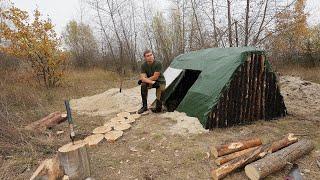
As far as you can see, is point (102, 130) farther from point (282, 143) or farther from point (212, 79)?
point (282, 143)

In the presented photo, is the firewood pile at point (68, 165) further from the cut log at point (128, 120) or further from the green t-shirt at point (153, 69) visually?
the green t-shirt at point (153, 69)

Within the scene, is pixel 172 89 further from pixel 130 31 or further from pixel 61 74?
pixel 130 31

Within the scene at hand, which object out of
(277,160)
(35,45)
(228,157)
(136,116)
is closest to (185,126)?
(136,116)

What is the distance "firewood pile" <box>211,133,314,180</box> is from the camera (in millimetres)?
3391

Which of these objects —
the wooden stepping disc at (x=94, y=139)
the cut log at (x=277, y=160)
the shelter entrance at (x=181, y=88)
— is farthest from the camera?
the shelter entrance at (x=181, y=88)

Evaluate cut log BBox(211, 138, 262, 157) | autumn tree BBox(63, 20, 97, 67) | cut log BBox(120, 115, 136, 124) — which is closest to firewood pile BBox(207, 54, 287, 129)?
cut log BBox(211, 138, 262, 157)

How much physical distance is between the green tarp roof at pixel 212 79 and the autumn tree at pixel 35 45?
6430 mm

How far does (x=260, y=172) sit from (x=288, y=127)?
2189 millimetres

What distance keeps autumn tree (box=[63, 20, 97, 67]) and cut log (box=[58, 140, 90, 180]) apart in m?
17.2

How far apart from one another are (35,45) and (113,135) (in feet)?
22.5

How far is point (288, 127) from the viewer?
17.0 feet

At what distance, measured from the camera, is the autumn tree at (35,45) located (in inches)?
401

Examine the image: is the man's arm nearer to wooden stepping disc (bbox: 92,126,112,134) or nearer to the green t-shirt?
the green t-shirt

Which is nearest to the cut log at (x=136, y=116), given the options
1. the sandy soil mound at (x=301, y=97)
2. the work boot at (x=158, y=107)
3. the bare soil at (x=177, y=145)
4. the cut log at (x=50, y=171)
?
the bare soil at (x=177, y=145)
